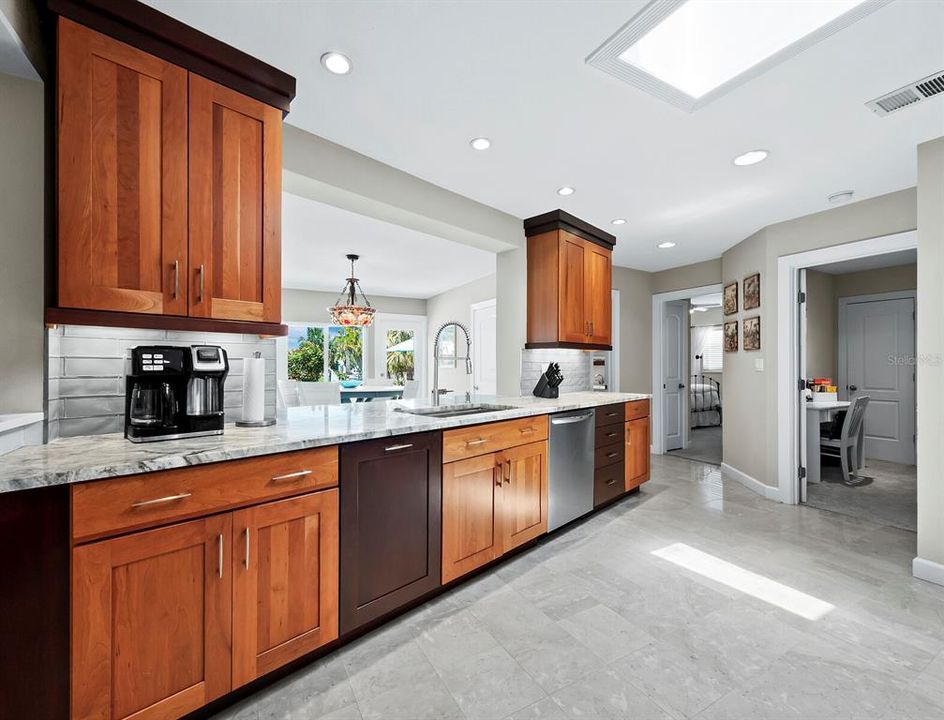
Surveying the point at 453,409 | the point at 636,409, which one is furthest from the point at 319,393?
the point at 636,409

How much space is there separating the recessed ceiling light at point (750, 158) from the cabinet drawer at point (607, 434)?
2018mm

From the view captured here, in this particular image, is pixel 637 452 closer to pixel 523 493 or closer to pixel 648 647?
pixel 523 493

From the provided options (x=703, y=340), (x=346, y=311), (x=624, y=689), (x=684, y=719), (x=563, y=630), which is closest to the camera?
(x=684, y=719)

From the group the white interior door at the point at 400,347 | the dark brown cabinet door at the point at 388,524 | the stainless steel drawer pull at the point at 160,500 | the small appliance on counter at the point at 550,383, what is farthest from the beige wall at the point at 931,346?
the white interior door at the point at 400,347

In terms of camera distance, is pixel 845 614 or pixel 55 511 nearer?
pixel 55 511

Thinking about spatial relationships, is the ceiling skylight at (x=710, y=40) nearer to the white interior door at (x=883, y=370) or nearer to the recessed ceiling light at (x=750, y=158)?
the recessed ceiling light at (x=750, y=158)

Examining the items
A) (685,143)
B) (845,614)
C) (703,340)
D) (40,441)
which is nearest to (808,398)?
(845,614)

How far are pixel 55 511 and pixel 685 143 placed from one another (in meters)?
3.14

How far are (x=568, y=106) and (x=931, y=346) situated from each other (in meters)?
2.44

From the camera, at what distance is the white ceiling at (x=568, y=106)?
1598 mm

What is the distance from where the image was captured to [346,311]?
5.69 m

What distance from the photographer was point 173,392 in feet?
5.37

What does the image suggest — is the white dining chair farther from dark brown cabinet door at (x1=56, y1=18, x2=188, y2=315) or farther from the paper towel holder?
dark brown cabinet door at (x1=56, y1=18, x2=188, y2=315)

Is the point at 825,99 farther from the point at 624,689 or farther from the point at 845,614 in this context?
the point at 624,689
